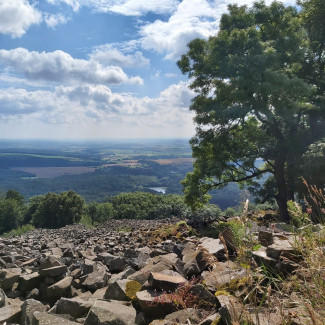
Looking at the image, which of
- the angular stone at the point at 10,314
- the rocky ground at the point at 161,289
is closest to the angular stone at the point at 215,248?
the rocky ground at the point at 161,289

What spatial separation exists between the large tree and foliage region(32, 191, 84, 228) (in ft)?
119

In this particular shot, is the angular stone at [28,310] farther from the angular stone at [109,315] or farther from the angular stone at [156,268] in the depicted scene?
the angular stone at [156,268]

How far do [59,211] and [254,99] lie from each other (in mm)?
42944

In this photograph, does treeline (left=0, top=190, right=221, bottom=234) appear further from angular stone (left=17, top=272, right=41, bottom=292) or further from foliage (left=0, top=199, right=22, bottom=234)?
angular stone (left=17, top=272, right=41, bottom=292)

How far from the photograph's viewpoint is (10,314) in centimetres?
516

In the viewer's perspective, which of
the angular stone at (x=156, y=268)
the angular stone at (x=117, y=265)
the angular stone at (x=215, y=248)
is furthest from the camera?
the angular stone at (x=117, y=265)

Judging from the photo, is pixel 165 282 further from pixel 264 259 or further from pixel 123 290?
pixel 264 259

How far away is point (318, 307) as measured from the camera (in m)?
2.95

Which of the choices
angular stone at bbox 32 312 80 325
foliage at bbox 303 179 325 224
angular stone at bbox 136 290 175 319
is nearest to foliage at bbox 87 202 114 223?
foliage at bbox 303 179 325 224

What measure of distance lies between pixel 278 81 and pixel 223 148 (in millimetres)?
4573

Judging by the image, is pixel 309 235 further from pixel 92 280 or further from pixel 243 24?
pixel 243 24

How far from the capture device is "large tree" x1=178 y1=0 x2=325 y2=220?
14.4 m

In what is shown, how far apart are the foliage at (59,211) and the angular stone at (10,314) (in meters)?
46.7

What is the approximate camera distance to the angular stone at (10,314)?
5066mm
